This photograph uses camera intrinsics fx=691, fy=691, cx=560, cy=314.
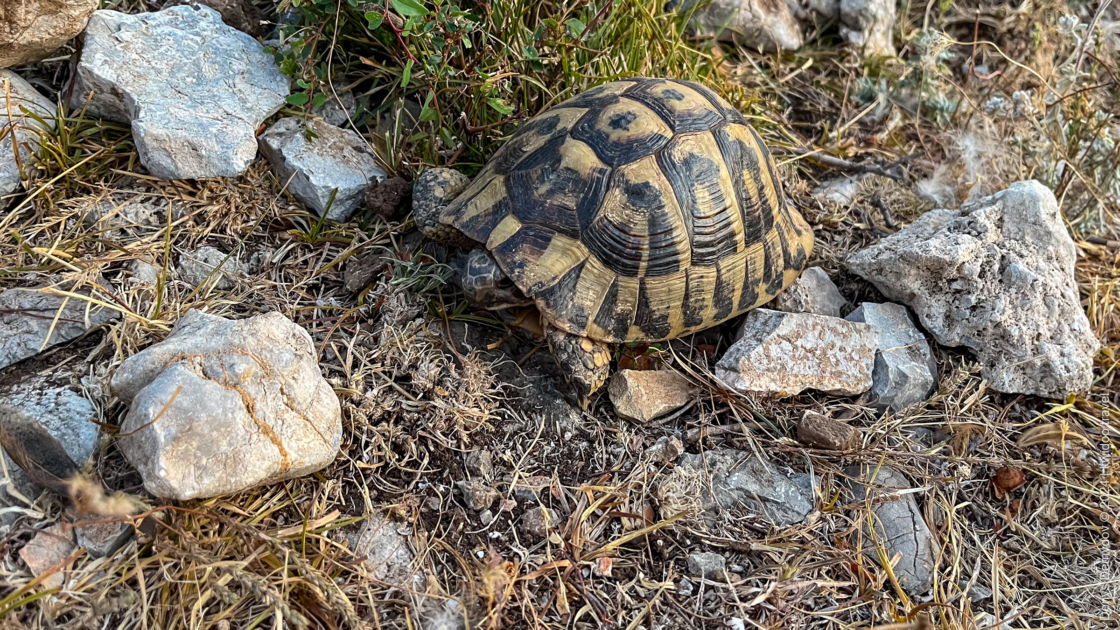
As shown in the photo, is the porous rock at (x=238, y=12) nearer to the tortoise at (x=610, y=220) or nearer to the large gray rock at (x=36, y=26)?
the large gray rock at (x=36, y=26)

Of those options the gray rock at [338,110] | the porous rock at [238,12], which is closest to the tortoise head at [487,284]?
the gray rock at [338,110]

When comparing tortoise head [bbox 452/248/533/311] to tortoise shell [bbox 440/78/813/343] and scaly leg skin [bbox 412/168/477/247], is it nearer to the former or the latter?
tortoise shell [bbox 440/78/813/343]

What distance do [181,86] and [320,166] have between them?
0.61 metres

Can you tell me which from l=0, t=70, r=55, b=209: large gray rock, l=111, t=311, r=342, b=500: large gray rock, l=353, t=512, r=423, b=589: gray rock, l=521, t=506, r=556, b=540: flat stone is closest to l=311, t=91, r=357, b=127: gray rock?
l=0, t=70, r=55, b=209: large gray rock

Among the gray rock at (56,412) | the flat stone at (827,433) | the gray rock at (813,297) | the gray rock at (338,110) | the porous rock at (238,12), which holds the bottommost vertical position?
the flat stone at (827,433)

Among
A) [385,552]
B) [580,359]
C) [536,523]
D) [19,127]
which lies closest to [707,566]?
[536,523]

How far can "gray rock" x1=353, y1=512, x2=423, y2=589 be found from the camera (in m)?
2.06

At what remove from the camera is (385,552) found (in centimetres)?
211

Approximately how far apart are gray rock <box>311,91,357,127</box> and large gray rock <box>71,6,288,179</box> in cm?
18

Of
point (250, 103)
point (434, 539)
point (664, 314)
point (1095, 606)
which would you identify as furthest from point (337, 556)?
point (1095, 606)

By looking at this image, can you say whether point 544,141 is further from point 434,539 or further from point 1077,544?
A: point 1077,544

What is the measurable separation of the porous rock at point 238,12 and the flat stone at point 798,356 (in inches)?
96.5

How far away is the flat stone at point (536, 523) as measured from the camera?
222 centimetres

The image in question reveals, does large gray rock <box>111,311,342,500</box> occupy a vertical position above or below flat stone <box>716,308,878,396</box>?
above
